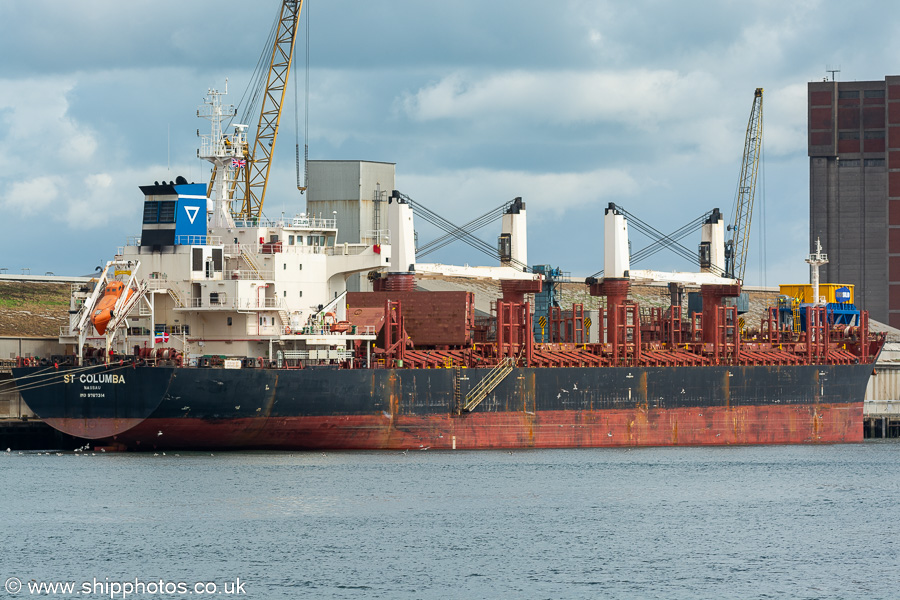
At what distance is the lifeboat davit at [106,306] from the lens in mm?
46500

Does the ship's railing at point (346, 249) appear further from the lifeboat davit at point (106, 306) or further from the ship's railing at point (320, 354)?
the lifeboat davit at point (106, 306)

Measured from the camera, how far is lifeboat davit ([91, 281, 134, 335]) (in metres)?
46.5

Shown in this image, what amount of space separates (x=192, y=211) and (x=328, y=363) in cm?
675

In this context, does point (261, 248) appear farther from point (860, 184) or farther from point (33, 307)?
point (860, 184)

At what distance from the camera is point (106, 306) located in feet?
153

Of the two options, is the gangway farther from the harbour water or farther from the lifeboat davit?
the lifeboat davit

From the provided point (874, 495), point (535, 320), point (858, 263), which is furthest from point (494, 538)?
point (858, 263)

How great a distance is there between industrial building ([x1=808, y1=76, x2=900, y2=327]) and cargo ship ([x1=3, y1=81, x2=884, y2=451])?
38.5m

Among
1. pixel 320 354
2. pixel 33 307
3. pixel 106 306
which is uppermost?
pixel 33 307

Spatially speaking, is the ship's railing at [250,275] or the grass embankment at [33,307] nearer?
the ship's railing at [250,275]

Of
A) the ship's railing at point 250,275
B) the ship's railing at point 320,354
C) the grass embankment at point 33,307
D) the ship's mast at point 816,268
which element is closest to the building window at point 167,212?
the ship's railing at point 250,275

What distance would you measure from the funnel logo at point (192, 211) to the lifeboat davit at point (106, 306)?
10.9 ft

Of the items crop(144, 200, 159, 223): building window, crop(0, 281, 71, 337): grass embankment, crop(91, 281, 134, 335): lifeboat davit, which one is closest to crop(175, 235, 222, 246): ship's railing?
crop(144, 200, 159, 223): building window

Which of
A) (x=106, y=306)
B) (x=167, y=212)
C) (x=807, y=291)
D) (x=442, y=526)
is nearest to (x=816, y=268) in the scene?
(x=807, y=291)
